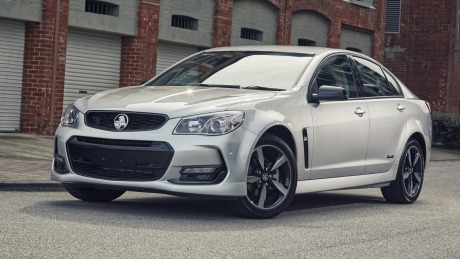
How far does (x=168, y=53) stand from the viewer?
2477 cm


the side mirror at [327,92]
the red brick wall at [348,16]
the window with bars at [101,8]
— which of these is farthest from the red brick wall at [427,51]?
the side mirror at [327,92]

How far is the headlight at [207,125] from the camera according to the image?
28.4ft

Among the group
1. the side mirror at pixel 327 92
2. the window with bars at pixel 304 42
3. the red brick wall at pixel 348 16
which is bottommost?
the side mirror at pixel 327 92

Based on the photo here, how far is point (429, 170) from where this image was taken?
1936 centimetres

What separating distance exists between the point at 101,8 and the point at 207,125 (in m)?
14.1

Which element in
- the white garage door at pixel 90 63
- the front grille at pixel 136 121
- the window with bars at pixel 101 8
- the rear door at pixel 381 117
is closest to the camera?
the front grille at pixel 136 121

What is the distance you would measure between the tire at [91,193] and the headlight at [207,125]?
151 cm

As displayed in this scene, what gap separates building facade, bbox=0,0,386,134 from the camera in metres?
20.3

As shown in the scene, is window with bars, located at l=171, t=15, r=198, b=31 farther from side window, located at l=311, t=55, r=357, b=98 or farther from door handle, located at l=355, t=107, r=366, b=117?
door handle, located at l=355, t=107, r=366, b=117

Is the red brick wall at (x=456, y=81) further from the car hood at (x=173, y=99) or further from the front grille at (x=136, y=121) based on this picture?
the front grille at (x=136, y=121)

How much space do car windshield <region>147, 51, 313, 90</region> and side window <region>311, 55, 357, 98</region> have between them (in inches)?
7.7

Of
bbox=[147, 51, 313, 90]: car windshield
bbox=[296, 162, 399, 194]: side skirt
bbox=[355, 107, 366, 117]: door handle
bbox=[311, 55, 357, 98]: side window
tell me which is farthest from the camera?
bbox=[355, 107, 366, 117]: door handle

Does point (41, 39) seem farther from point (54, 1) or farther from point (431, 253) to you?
point (431, 253)

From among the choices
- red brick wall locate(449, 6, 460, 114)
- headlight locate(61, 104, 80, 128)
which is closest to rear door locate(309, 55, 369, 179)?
headlight locate(61, 104, 80, 128)
